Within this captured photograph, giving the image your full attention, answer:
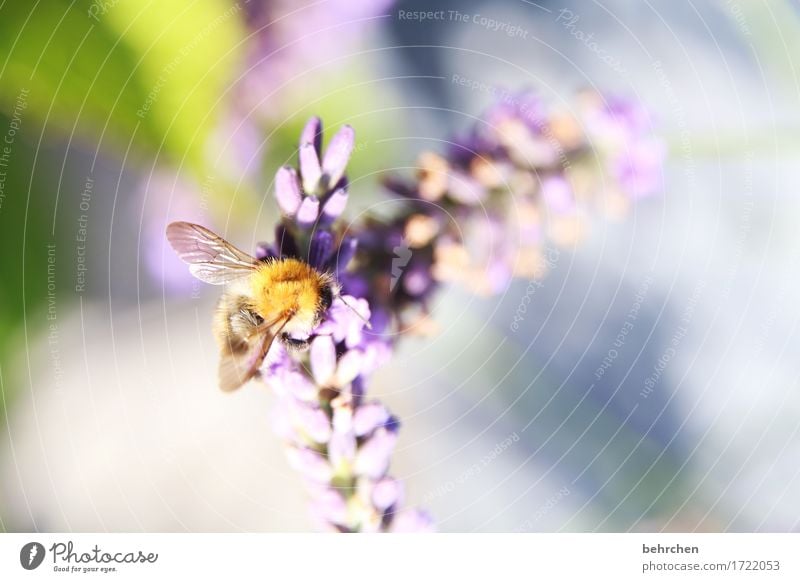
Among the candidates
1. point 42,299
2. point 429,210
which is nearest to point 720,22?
point 429,210

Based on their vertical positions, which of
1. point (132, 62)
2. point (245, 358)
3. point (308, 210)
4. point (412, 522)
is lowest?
point (412, 522)

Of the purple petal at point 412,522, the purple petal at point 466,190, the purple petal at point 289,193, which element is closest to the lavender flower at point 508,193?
the purple petal at point 466,190

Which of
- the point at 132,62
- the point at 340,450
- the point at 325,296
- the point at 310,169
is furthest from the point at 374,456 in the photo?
the point at 132,62

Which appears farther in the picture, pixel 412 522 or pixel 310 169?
pixel 412 522

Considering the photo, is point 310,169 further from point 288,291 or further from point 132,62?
point 132,62

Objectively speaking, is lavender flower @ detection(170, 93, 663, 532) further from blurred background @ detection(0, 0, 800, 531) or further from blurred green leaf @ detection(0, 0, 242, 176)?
blurred green leaf @ detection(0, 0, 242, 176)

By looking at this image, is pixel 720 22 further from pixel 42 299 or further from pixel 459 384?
pixel 42 299

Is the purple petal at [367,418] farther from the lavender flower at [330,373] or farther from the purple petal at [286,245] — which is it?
the purple petal at [286,245]

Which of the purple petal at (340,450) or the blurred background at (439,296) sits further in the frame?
the blurred background at (439,296)
